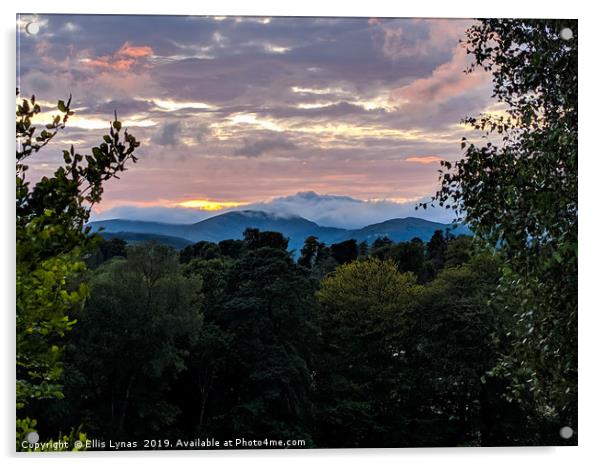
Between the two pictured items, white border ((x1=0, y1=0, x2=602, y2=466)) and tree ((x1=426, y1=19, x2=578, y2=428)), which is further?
white border ((x1=0, y1=0, x2=602, y2=466))

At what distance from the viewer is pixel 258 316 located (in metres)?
9.33

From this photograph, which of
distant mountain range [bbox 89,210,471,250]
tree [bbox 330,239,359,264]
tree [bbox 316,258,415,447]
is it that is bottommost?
tree [bbox 316,258,415,447]

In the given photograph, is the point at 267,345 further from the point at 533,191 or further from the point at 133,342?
the point at 533,191

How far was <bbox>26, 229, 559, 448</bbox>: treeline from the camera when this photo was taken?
7.35 m

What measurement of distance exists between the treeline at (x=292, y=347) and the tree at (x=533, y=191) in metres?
0.40

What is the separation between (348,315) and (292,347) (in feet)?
3.94

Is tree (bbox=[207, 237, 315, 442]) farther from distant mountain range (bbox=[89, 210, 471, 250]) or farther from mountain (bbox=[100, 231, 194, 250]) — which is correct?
mountain (bbox=[100, 231, 194, 250])

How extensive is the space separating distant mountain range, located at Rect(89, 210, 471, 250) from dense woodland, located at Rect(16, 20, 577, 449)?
0.14 m

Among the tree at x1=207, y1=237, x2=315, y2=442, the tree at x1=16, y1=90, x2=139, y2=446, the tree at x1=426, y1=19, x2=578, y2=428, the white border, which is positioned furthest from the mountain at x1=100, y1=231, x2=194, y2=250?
the tree at x1=16, y1=90, x2=139, y2=446

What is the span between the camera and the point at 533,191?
584 centimetres

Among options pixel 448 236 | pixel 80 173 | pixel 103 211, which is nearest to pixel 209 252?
pixel 103 211

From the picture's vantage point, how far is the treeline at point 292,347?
24.1 ft
